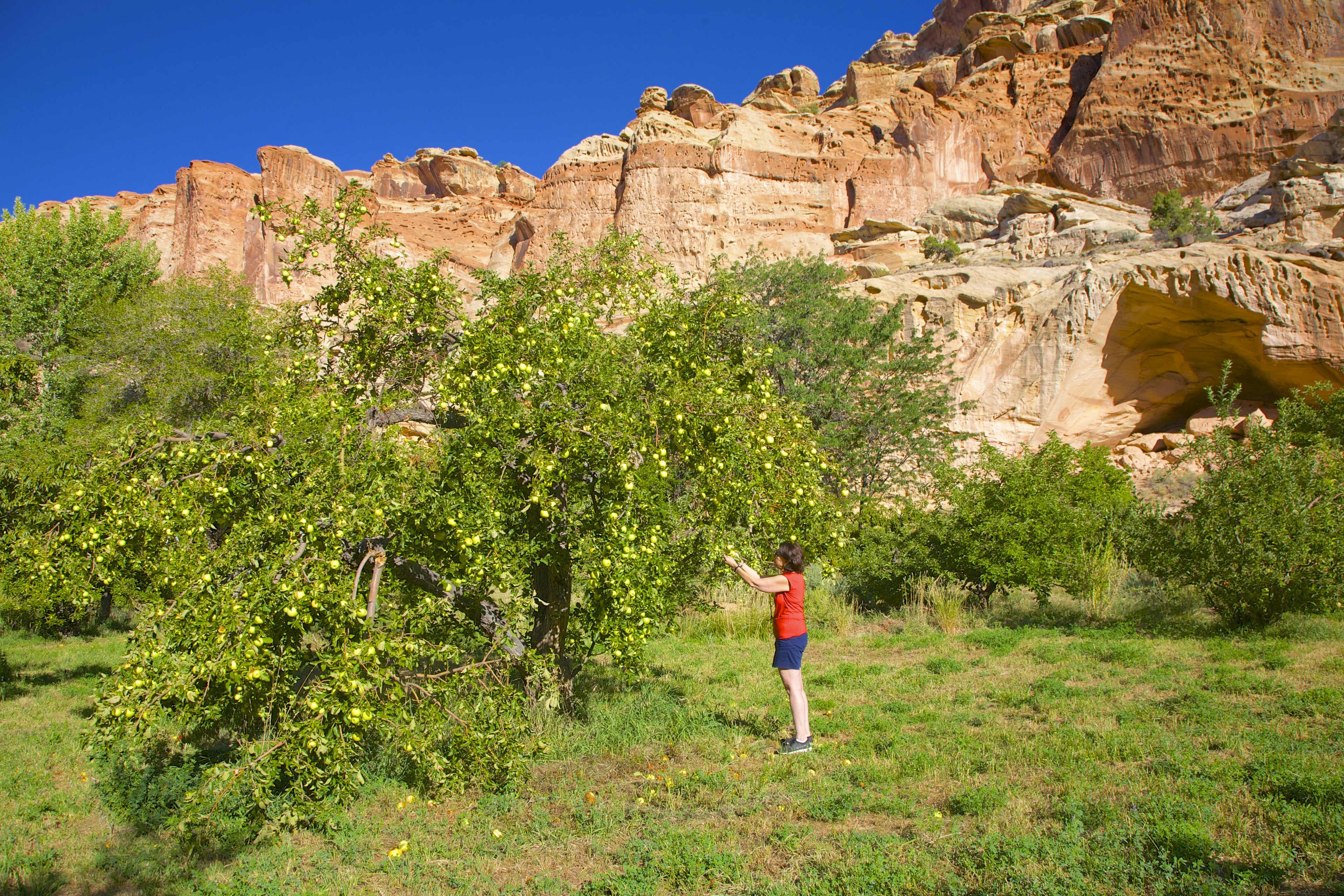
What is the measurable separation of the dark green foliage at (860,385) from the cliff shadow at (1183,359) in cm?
824

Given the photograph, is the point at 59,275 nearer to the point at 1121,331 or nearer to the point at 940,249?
the point at 1121,331

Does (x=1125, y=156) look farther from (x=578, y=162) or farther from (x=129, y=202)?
(x=129, y=202)

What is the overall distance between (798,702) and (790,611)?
69cm

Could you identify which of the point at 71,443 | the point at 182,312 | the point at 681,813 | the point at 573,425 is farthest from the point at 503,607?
the point at 182,312

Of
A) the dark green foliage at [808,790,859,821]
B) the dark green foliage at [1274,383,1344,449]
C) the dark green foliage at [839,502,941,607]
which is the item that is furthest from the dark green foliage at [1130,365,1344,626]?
the dark green foliage at [808,790,859,821]

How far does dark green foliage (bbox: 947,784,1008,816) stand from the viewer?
454 cm

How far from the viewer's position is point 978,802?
4598 mm

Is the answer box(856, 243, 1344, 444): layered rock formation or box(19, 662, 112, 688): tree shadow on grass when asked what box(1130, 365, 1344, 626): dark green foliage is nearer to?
box(856, 243, 1344, 444): layered rock formation

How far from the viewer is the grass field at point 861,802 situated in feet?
12.8

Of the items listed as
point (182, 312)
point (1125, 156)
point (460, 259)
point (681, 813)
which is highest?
point (1125, 156)

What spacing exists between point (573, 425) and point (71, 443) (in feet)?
20.0

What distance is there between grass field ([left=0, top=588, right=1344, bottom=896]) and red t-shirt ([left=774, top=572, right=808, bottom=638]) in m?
0.93

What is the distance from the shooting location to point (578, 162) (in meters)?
43.7

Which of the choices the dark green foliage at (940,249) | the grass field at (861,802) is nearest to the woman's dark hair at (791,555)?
the grass field at (861,802)
